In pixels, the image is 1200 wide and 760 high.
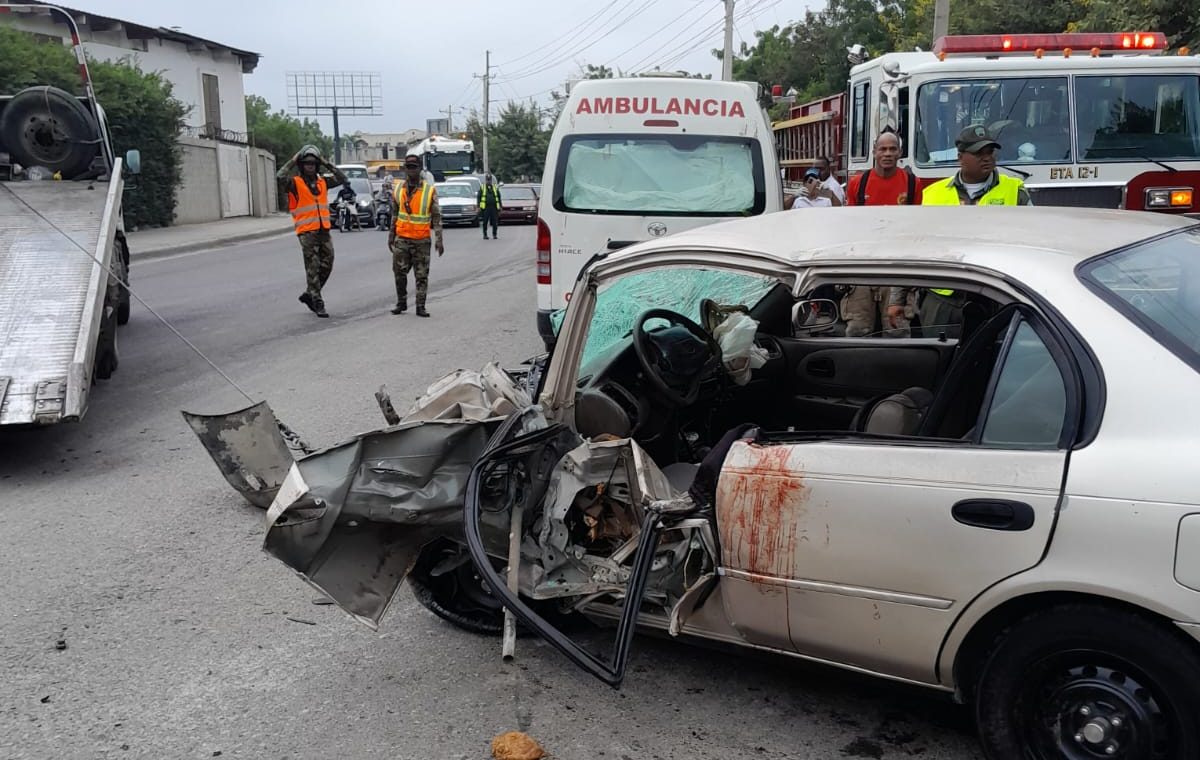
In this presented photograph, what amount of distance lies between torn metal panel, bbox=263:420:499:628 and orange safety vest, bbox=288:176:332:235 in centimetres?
931

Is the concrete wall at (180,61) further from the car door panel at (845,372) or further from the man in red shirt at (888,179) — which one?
the car door panel at (845,372)

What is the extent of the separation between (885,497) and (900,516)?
66 mm

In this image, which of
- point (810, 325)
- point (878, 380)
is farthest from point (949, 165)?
point (878, 380)

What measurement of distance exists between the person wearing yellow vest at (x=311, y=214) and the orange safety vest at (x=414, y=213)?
830 mm

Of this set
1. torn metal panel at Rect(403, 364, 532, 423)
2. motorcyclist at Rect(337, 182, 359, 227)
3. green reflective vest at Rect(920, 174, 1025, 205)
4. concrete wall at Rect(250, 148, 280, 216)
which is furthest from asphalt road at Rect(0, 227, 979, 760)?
concrete wall at Rect(250, 148, 280, 216)

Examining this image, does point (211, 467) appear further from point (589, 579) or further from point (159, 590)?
point (589, 579)

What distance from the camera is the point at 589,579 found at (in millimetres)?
3652

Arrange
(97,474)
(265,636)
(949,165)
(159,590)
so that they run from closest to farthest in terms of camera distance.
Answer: (265,636)
(159,590)
(97,474)
(949,165)

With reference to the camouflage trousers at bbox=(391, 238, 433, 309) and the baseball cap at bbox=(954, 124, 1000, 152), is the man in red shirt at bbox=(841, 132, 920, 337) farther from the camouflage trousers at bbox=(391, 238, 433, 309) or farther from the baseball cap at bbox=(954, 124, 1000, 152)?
the camouflage trousers at bbox=(391, 238, 433, 309)

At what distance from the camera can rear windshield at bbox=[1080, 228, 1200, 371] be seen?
9.36 ft

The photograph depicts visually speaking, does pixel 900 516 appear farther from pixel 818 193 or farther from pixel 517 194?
pixel 517 194

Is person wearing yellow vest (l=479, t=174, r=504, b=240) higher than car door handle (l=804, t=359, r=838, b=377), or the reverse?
person wearing yellow vest (l=479, t=174, r=504, b=240)

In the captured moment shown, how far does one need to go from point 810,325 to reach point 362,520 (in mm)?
3574

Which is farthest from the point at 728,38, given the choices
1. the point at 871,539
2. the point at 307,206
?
the point at 871,539
